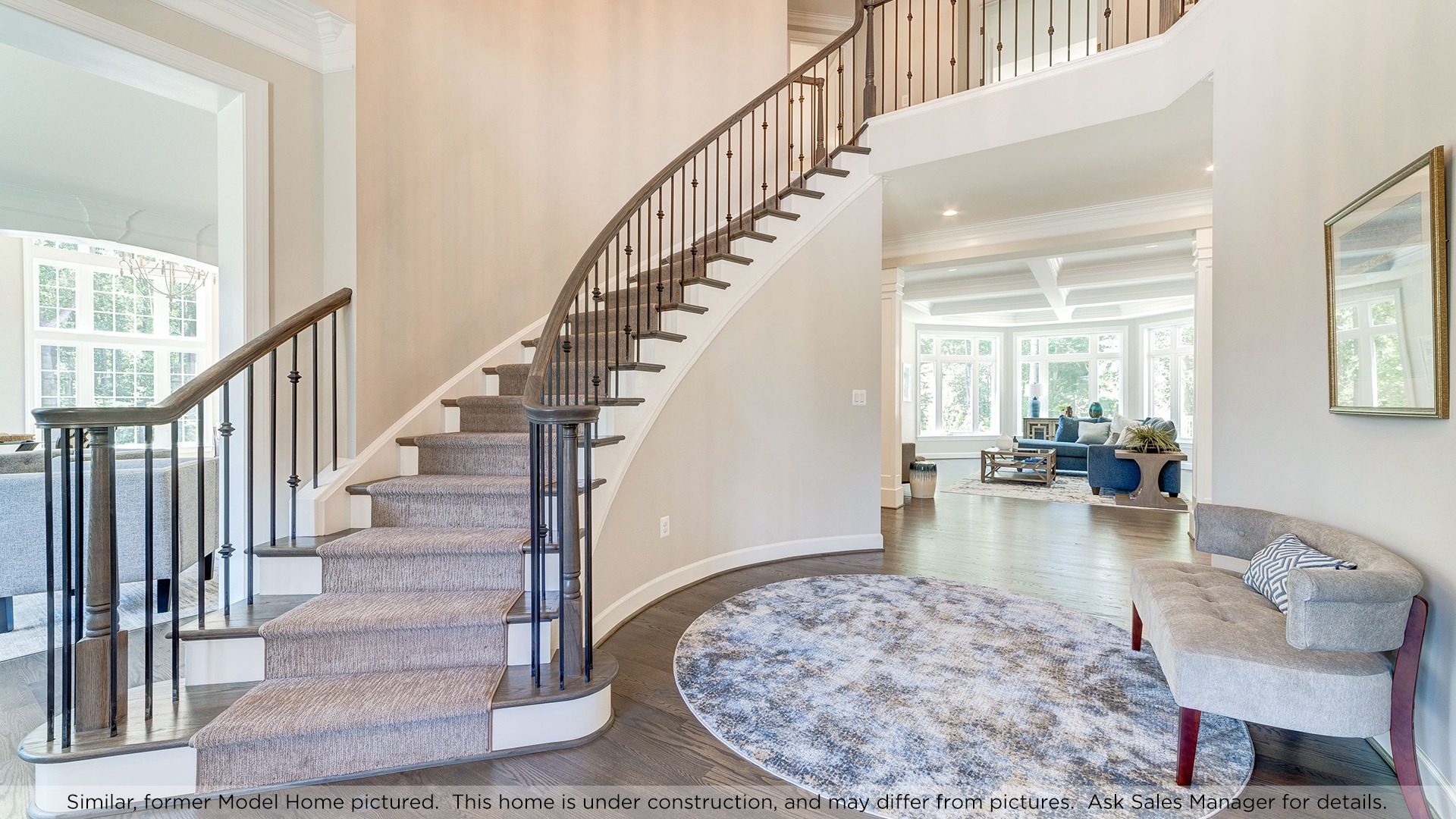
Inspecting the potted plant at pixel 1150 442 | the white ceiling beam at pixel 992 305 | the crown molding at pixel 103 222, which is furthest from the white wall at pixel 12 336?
the potted plant at pixel 1150 442

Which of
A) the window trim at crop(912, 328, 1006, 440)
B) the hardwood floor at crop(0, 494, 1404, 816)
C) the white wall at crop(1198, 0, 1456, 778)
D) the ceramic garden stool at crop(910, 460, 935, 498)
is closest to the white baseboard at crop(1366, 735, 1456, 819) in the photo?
the white wall at crop(1198, 0, 1456, 778)

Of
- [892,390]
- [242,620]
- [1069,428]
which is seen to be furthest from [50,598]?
[1069,428]

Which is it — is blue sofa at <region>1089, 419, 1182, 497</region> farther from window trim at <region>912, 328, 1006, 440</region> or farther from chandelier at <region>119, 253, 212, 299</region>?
chandelier at <region>119, 253, 212, 299</region>

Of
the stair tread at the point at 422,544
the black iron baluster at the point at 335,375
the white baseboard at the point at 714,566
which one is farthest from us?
the white baseboard at the point at 714,566

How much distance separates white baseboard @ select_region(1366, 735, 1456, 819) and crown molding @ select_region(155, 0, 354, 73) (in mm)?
4678

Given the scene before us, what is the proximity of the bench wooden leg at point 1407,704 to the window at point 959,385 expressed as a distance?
10.7 m

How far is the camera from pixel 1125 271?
289 inches

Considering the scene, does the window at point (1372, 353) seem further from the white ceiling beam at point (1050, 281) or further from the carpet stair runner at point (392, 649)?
the white ceiling beam at point (1050, 281)

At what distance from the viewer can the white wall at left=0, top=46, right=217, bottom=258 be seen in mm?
3770

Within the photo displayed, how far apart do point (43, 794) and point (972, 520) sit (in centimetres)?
593

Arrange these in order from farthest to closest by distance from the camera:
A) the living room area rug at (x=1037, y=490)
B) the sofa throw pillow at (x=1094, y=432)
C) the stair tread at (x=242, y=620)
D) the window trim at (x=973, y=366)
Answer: the window trim at (x=973, y=366), the sofa throw pillow at (x=1094, y=432), the living room area rug at (x=1037, y=490), the stair tread at (x=242, y=620)

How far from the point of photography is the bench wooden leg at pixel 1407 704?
1.63m

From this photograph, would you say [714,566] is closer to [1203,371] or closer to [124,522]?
[124,522]

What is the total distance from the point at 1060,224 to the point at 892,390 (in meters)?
2.18
